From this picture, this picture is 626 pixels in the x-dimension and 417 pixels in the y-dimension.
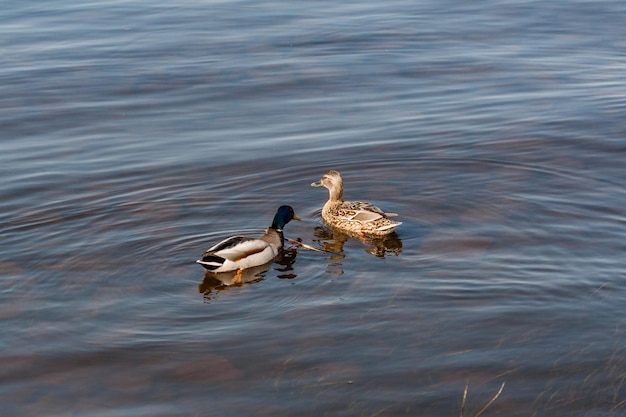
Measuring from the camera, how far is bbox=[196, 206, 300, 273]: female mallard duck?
428 inches

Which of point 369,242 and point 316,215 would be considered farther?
point 316,215

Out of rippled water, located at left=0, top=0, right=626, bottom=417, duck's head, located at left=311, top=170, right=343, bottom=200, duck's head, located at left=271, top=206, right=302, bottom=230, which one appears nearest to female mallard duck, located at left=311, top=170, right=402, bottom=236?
duck's head, located at left=311, top=170, right=343, bottom=200

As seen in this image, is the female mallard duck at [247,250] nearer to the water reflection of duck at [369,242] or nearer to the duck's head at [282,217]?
the duck's head at [282,217]

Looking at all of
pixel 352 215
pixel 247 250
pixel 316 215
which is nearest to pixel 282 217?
pixel 352 215

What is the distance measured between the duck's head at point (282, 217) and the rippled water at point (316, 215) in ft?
1.28

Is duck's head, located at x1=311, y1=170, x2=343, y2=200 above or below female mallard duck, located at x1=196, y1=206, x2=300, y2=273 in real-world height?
above

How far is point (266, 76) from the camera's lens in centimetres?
1950

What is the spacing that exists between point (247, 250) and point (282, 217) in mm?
1010

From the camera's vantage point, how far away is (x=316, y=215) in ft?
44.0

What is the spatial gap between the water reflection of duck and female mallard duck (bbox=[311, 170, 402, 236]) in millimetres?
74

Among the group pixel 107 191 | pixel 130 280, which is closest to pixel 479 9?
pixel 107 191

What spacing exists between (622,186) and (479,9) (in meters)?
12.7

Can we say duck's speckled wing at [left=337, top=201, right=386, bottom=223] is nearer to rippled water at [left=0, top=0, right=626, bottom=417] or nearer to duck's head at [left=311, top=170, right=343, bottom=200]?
rippled water at [left=0, top=0, right=626, bottom=417]

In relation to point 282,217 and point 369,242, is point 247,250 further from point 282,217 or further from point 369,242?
point 369,242
